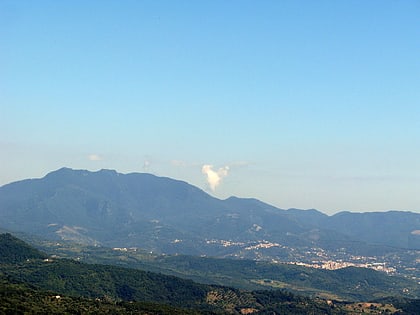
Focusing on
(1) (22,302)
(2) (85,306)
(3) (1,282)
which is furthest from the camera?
(3) (1,282)

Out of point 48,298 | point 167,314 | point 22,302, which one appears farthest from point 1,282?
point 167,314

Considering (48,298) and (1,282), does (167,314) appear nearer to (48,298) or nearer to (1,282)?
(48,298)

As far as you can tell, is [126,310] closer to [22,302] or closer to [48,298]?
[48,298]

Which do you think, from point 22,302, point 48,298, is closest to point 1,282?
point 48,298

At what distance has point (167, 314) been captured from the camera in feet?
630

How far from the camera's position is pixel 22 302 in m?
164

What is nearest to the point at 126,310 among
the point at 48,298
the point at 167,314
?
the point at 167,314

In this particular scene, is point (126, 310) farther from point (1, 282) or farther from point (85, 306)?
point (1, 282)

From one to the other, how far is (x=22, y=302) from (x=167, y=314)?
4927cm

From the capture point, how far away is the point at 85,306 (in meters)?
181

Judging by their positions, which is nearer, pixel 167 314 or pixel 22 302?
pixel 22 302

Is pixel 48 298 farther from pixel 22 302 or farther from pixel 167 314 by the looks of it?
pixel 167 314

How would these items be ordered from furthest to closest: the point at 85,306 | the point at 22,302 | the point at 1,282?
the point at 1,282 → the point at 85,306 → the point at 22,302

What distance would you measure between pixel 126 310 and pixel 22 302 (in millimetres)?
37450
